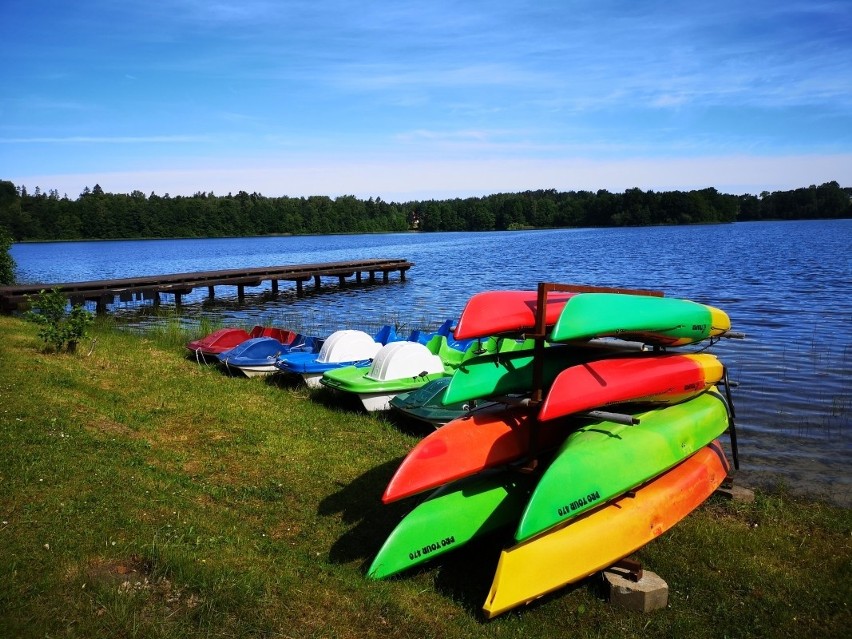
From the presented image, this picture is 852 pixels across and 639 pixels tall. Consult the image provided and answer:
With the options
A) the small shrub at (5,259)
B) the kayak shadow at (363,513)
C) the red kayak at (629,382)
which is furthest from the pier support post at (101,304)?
the red kayak at (629,382)

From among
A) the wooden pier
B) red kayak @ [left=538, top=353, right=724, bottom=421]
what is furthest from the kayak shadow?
the wooden pier

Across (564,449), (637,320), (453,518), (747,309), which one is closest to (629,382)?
(637,320)

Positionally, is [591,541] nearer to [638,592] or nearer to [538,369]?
[638,592]

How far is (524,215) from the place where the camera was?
151 m

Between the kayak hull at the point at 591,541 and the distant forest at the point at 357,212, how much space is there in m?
113

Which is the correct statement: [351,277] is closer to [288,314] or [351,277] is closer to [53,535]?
[288,314]

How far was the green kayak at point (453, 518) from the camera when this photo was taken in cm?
570

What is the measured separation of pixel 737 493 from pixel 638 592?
2.98 m

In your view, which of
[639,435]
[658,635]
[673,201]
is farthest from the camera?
[673,201]

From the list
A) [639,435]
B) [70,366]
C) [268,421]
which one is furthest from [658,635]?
[70,366]

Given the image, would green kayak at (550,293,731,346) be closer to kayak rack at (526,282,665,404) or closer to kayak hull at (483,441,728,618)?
kayak rack at (526,282,665,404)

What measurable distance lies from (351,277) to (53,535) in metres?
41.2

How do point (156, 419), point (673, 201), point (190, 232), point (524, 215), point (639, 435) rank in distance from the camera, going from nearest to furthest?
point (639, 435)
point (156, 419)
point (190, 232)
point (673, 201)
point (524, 215)

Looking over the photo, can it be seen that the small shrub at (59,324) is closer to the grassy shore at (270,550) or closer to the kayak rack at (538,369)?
the grassy shore at (270,550)
